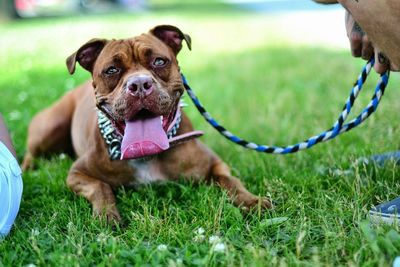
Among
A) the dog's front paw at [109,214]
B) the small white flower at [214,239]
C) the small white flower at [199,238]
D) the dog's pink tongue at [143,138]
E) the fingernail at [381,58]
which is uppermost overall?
the fingernail at [381,58]

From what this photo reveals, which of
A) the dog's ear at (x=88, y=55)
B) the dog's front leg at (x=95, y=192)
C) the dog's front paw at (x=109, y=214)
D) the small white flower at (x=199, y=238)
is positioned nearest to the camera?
the small white flower at (x=199, y=238)

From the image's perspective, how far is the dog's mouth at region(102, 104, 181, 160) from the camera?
3.69 metres

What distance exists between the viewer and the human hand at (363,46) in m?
3.36

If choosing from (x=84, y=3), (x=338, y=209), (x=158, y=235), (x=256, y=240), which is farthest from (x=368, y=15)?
(x=84, y=3)

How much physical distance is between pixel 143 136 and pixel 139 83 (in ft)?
1.11

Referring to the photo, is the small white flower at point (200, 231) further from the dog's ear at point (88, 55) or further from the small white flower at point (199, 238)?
the dog's ear at point (88, 55)

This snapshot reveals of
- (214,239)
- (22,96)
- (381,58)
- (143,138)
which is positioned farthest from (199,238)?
(22,96)

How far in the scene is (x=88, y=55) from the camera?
163 inches

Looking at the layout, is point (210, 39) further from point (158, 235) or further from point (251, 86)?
point (158, 235)

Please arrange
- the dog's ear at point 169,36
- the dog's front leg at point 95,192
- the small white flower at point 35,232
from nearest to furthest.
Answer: the small white flower at point 35,232, the dog's front leg at point 95,192, the dog's ear at point 169,36

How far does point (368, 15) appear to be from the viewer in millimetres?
3059

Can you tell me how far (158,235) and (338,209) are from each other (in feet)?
3.29

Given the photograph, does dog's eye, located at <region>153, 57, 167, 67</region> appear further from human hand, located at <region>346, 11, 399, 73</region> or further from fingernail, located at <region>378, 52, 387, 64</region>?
fingernail, located at <region>378, 52, 387, 64</region>

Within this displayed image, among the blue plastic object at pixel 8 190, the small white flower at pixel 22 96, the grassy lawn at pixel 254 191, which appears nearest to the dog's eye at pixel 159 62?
the grassy lawn at pixel 254 191
